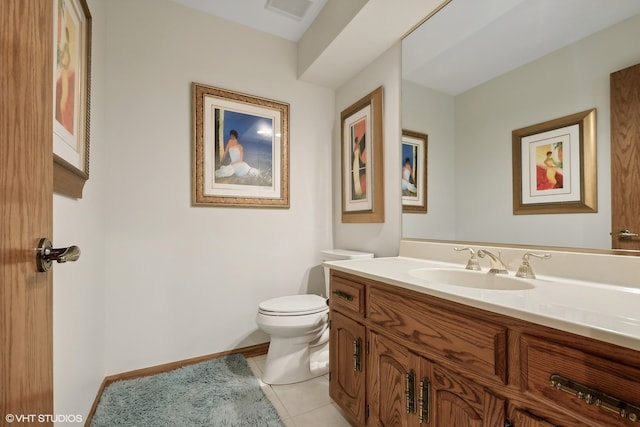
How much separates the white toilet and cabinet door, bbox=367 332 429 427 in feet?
1.99

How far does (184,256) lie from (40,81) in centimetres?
158

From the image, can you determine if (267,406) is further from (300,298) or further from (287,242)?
(287,242)

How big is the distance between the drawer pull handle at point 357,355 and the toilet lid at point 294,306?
20.1 inches

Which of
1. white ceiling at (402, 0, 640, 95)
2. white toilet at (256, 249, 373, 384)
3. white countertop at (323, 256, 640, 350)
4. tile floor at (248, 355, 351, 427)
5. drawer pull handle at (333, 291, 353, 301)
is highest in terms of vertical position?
white ceiling at (402, 0, 640, 95)

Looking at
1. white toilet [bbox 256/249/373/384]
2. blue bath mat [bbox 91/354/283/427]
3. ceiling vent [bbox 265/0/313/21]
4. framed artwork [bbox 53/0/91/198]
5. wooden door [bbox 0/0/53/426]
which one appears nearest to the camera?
wooden door [bbox 0/0/53/426]

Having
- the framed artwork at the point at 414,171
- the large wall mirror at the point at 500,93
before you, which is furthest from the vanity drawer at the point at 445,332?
the framed artwork at the point at 414,171

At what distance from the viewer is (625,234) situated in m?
0.97

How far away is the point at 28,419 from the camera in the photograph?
0.45 metres

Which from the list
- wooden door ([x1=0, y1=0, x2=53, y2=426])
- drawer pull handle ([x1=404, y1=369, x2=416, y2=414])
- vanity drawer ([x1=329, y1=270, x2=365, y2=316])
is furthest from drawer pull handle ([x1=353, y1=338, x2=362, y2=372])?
wooden door ([x1=0, y1=0, x2=53, y2=426])

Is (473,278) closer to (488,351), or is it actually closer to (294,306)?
(488,351)

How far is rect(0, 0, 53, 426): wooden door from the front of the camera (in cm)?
41

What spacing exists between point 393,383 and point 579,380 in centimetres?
63

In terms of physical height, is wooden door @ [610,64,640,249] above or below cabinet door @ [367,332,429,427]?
above

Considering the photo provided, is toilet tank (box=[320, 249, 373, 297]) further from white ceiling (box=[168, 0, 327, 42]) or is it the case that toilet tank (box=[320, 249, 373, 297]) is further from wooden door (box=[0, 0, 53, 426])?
white ceiling (box=[168, 0, 327, 42])
